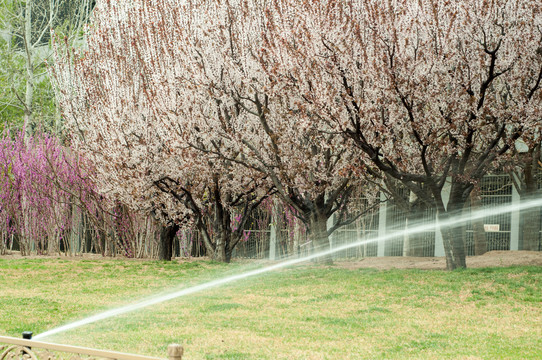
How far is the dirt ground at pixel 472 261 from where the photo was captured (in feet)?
46.4

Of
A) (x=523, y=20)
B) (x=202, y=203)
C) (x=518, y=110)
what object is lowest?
(x=202, y=203)

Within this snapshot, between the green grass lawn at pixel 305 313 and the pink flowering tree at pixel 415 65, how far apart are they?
2481 mm

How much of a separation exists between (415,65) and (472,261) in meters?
6.08

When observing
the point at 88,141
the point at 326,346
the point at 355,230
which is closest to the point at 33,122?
the point at 88,141

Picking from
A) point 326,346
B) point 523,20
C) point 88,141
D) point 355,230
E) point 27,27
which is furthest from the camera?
point 27,27

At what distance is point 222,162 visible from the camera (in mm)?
16312

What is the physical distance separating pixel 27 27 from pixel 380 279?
19.7 meters

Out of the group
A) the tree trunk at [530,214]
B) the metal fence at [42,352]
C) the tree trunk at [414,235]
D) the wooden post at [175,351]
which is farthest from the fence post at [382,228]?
the wooden post at [175,351]

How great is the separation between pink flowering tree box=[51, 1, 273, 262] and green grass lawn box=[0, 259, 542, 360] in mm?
3017

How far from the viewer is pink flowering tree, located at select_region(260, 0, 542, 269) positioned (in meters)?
11.1

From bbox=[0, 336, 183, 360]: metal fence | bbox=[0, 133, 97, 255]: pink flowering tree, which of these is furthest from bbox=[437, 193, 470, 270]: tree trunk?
bbox=[0, 133, 97, 255]: pink flowering tree

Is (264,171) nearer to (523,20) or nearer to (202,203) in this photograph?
(202,203)

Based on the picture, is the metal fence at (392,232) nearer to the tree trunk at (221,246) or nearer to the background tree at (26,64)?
the tree trunk at (221,246)

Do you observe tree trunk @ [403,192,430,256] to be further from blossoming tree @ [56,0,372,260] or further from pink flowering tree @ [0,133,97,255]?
pink flowering tree @ [0,133,97,255]
